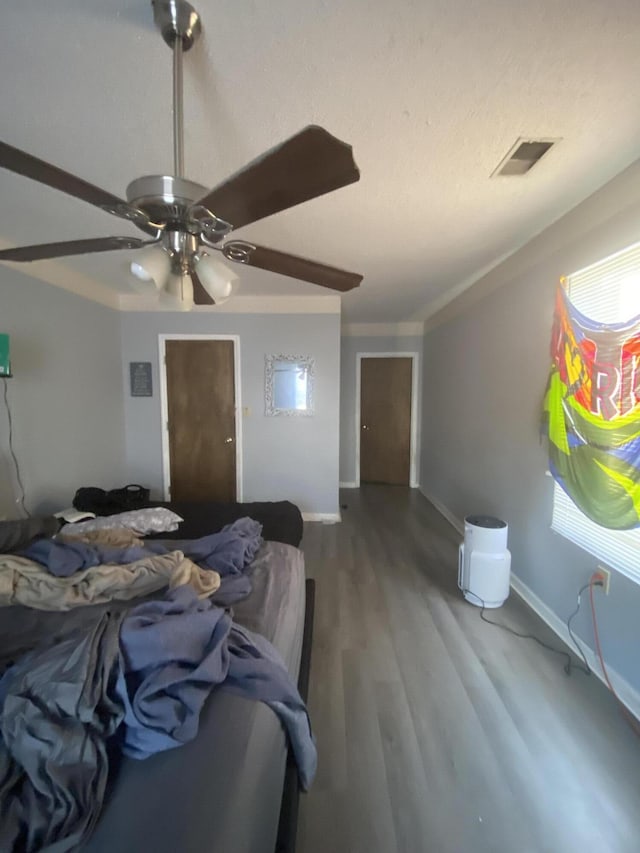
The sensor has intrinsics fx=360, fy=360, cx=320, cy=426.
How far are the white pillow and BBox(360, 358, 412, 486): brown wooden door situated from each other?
3517mm

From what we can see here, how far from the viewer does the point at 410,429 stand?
5.46m

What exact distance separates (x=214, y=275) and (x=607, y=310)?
6.31ft

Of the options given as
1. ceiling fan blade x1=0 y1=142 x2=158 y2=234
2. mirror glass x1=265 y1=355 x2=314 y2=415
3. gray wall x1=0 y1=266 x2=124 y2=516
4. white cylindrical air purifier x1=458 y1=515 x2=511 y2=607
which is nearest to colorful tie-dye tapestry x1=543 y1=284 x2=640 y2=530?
white cylindrical air purifier x1=458 y1=515 x2=511 y2=607

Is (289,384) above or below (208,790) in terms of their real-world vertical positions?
above

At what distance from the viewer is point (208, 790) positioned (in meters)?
0.76

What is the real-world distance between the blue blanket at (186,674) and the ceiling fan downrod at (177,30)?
131 cm

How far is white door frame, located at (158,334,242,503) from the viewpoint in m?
3.88

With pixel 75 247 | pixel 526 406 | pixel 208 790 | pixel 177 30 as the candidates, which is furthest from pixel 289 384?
pixel 208 790

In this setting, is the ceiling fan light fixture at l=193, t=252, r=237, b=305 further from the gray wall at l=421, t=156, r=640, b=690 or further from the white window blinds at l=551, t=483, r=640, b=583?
the white window blinds at l=551, t=483, r=640, b=583

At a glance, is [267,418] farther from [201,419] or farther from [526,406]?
[526,406]

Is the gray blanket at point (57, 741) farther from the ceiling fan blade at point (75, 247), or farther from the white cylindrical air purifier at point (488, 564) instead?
the white cylindrical air purifier at point (488, 564)

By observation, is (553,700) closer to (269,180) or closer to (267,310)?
(269,180)

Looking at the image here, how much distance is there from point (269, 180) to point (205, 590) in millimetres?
1437

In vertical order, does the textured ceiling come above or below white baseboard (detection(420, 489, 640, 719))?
above
